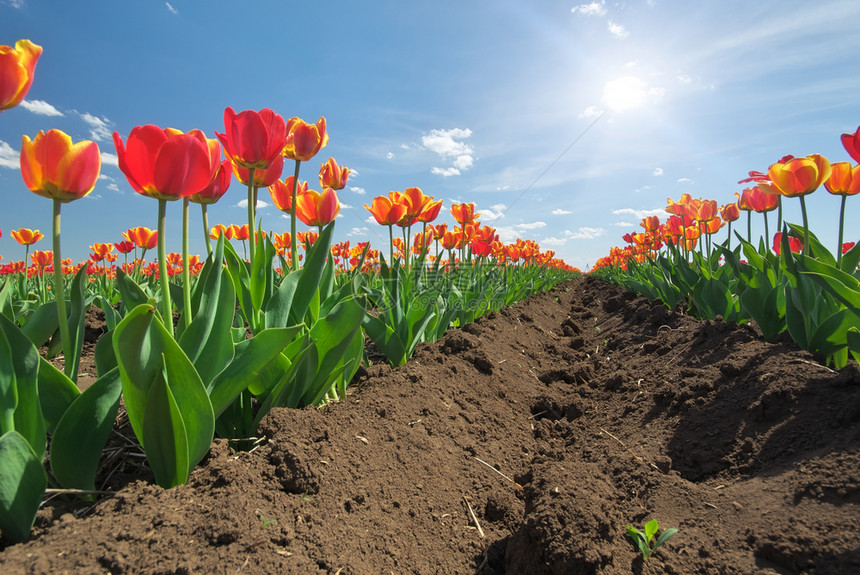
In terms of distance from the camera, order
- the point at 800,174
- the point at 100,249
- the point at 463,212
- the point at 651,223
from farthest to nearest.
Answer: the point at 651,223
the point at 100,249
the point at 463,212
the point at 800,174

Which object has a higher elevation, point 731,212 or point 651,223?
point 651,223

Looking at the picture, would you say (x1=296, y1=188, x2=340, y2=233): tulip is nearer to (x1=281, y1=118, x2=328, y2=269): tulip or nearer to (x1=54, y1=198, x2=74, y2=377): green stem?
(x1=281, y1=118, x2=328, y2=269): tulip

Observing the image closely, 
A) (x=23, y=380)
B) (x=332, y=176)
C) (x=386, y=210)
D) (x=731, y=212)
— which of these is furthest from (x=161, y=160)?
(x=731, y=212)

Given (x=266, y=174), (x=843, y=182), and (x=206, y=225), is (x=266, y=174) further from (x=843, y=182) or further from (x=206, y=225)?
(x=843, y=182)

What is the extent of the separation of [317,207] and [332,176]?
1.31 feet

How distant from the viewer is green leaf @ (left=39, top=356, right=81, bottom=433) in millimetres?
1241

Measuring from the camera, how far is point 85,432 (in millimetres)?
1176

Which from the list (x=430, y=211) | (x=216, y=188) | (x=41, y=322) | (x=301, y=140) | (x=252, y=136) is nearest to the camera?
(x=252, y=136)

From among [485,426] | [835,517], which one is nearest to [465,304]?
[485,426]

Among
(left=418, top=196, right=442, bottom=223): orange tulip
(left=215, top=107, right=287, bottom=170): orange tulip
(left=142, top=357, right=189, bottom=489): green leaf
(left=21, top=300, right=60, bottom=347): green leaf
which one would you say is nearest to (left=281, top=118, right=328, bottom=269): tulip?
(left=215, top=107, right=287, bottom=170): orange tulip

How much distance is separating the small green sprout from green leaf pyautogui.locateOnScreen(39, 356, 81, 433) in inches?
61.1

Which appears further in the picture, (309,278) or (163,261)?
(309,278)

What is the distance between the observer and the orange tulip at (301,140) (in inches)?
77.2

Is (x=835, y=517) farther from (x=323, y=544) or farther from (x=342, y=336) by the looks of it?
(x=342, y=336)
